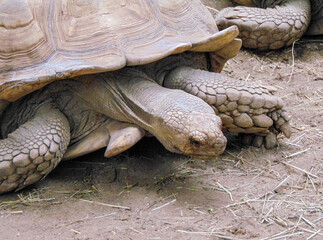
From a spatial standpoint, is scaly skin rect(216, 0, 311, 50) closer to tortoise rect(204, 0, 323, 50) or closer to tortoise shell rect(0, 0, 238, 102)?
tortoise rect(204, 0, 323, 50)

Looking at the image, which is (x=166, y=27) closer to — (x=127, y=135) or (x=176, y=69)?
(x=176, y=69)

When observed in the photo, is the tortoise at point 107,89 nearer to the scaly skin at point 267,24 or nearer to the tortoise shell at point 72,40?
the tortoise shell at point 72,40

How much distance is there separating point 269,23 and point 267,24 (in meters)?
0.03

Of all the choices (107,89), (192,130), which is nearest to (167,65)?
(107,89)

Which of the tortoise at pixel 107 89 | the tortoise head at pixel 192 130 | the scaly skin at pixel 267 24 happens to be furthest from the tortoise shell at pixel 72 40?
the scaly skin at pixel 267 24

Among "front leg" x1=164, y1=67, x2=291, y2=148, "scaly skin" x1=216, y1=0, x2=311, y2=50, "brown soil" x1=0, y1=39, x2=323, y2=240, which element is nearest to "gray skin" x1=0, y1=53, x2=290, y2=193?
"front leg" x1=164, y1=67, x2=291, y2=148

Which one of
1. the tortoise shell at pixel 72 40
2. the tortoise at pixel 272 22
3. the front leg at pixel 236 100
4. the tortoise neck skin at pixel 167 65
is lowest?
the tortoise at pixel 272 22

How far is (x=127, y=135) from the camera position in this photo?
3.28 m

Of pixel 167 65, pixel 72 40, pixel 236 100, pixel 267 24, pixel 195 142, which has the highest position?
pixel 72 40

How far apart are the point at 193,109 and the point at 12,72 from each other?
4.16 feet

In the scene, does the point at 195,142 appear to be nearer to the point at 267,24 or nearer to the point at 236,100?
the point at 236,100

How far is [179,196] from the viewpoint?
3145mm

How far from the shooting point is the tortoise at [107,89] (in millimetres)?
3162

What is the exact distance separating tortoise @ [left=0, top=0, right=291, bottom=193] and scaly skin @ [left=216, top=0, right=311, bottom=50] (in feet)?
6.92
